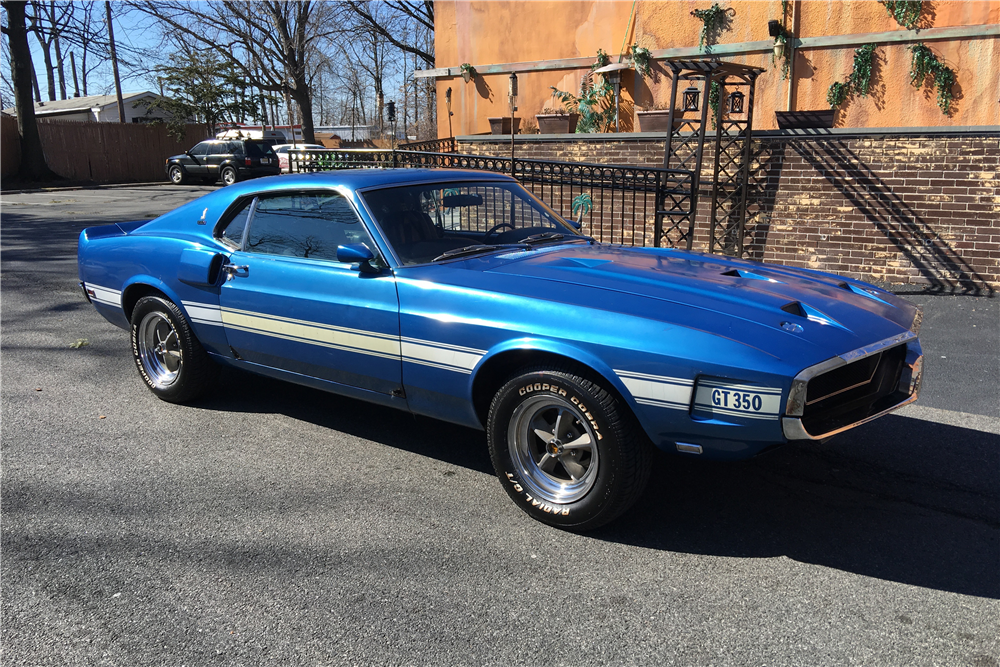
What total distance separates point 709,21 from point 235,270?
12109mm

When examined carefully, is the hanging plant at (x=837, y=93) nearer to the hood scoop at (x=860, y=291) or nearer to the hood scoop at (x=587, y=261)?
the hood scoop at (x=860, y=291)

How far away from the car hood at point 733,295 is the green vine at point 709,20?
37.0 ft

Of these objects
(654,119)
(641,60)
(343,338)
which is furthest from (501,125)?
(343,338)

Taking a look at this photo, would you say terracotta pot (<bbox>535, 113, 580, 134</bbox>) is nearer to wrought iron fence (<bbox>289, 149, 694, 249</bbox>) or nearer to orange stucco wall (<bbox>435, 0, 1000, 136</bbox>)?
orange stucco wall (<bbox>435, 0, 1000, 136</bbox>)

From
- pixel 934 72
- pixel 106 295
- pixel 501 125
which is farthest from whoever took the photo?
pixel 501 125

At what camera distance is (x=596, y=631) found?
2629mm

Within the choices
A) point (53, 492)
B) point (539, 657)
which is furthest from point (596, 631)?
point (53, 492)

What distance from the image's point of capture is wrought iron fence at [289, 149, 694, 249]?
399 inches

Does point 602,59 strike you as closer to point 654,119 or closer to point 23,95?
point 654,119

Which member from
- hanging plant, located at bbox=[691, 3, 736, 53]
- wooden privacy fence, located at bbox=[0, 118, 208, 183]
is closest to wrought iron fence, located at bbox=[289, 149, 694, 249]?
hanging plant, located at bbox=[691, 3, 736, 53]

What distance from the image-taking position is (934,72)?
39.7 feet

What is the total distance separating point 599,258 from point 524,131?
A: 547 inches

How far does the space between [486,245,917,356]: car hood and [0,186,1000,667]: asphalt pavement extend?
2.96 ft

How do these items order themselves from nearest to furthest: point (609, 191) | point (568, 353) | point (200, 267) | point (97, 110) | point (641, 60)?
1. point (568, 353)
2. point (200, 267)
3. point (609, 191)
4. point (641, 60)
5. point (97, 110)
